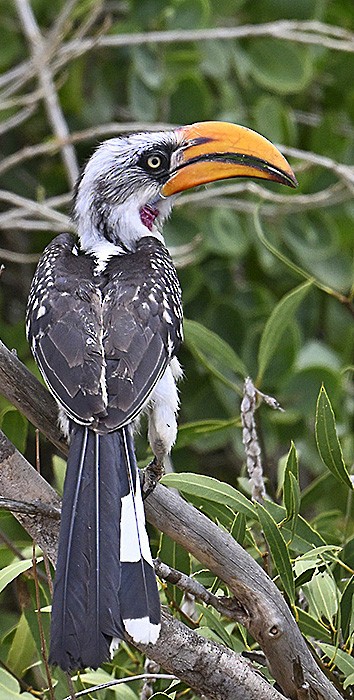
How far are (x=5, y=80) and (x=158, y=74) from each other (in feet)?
1.53

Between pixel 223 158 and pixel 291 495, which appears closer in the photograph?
pixel 291 495

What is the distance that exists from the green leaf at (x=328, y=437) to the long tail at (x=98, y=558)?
297 millimetres

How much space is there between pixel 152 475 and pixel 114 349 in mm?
198

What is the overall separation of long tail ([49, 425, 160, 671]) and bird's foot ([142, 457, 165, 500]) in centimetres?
5

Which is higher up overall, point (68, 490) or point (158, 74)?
point (158, 74)

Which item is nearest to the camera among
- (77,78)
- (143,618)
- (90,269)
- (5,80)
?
(143,618)

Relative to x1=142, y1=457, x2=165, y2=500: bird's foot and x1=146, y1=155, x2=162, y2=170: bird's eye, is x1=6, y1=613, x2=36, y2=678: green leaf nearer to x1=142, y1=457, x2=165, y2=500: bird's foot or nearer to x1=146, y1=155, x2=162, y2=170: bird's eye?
x1=142, y1=457, x2=165, y2=500: bird's foot

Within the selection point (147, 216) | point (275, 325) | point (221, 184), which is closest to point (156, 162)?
point (147, 216)

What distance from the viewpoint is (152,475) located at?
1638 mm

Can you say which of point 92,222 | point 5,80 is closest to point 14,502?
point 92,222

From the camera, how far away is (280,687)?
1.53 m

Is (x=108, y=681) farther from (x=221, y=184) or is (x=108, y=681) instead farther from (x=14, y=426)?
(x=221, y=184)

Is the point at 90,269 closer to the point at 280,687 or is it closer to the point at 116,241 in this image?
the point at 116,241

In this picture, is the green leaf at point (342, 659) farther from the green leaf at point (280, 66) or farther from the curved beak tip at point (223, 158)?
the green leaf at point (280, 66)
